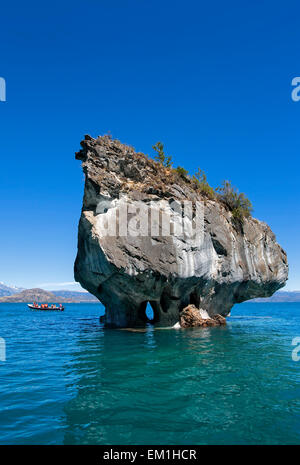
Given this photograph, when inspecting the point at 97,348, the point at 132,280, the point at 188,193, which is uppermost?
the point at 188,193

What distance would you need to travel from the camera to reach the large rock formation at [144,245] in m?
22.1

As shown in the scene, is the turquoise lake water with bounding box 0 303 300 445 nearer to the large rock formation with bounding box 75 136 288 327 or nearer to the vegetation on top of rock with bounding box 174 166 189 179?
the large rock formation with bounding box 75 136 288 327

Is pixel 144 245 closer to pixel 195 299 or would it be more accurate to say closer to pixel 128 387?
pixel 195 299

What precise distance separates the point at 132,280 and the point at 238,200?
620 inches

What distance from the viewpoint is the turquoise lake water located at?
6.50 meters

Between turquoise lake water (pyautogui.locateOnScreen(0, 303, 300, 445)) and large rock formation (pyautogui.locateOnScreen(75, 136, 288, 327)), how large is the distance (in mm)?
7520

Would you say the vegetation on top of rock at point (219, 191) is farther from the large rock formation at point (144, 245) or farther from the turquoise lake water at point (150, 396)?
the turquoise lake water at point (150, 396)

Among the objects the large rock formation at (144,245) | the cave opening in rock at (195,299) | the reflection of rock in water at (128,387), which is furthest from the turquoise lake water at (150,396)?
the cave opening in rock at (195,299)

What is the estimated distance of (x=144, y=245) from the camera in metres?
22.6

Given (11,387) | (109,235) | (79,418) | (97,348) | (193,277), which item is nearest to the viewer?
(79,418)

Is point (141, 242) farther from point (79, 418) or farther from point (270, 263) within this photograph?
point (270, 263)

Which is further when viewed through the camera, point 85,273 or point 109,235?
point 85,273

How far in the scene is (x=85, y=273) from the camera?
2483cm
